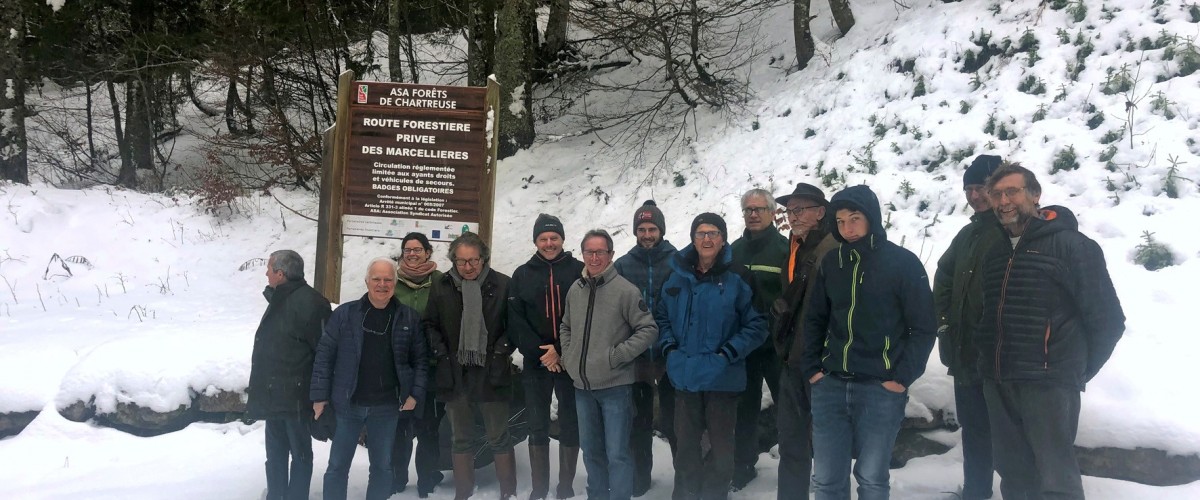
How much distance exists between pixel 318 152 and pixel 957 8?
8.83 meters

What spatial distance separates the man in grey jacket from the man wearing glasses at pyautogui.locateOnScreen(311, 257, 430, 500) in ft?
3.16

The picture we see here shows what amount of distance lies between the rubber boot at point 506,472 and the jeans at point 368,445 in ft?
2.31

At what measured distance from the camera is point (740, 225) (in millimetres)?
7648

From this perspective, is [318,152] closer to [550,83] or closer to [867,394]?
[550,83]

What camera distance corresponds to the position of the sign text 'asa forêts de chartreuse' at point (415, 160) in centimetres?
661

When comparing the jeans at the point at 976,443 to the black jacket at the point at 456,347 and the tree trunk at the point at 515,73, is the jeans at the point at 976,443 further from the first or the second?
the tree trunk at the point at 515,73

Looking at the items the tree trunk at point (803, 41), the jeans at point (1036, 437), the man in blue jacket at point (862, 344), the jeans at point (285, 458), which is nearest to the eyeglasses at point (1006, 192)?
the man in blue jacket at point (862, 344)

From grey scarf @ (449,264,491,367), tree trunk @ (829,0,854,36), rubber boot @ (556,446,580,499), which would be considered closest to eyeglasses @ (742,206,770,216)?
grey scarf @ (449,264,491,367)

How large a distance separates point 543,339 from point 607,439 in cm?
73

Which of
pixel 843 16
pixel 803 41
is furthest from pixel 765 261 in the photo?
pixel 843 16

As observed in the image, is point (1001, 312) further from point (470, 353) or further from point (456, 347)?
point (456, 347)

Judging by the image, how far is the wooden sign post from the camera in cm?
661

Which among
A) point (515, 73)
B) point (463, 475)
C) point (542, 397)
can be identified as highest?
point (515, 73)

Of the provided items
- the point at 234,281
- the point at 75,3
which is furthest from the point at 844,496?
the point at 75,3
